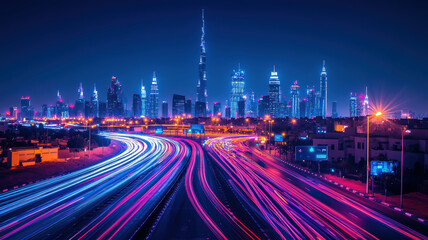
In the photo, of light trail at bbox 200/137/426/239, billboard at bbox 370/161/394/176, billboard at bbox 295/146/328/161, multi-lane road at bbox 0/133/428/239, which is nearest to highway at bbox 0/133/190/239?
multi-lane road at bbox 0/133/428/239

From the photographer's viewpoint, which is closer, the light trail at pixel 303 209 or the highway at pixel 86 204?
the light trail at pixel 303 209

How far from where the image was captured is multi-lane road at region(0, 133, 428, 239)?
51.9 ft

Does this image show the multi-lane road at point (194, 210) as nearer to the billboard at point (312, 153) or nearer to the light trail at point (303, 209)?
the light trail at point (303, 209)

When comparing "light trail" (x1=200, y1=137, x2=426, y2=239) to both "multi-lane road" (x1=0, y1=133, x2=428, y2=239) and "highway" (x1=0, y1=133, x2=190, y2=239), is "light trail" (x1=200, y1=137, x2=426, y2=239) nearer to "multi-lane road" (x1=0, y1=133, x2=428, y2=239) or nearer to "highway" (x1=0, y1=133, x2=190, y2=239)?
"multi-lane road" (x1=0, y1=133, x2=428, y2=239)

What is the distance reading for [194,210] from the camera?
19891 millimetres

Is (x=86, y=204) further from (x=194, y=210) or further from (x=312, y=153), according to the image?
(x=312, y=153)

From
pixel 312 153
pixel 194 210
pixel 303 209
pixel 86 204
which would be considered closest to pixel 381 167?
pixel 303 209

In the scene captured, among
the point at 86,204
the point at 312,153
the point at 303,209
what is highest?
the point at 312,153

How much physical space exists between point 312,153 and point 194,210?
22.3 metres

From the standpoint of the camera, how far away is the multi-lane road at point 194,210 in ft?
51.9

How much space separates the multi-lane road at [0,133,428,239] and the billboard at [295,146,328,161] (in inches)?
190

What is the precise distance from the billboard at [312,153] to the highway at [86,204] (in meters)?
16.6

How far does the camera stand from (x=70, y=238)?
587 inches

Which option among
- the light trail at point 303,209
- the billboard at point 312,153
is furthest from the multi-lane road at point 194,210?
the billboard at point 312,153
